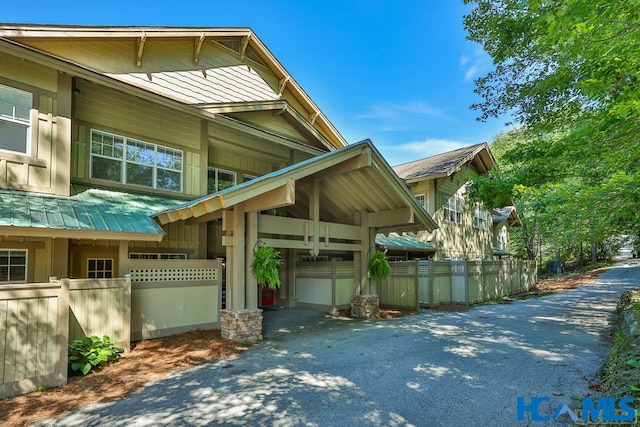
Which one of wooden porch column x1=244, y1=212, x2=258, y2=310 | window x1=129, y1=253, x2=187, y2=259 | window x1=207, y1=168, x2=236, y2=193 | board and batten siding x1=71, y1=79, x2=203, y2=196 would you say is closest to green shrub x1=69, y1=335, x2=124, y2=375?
wooden porch column x1=244, y1=212, x2=258, y2=310

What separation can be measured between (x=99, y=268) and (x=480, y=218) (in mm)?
21953

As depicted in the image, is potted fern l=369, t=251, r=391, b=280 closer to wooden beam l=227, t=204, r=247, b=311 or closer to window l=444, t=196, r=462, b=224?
wooden beam l=227, t=204, r=247, b=311

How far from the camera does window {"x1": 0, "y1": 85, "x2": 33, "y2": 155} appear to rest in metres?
7.33

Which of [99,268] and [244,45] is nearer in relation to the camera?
[99,268]

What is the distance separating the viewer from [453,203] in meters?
20.7

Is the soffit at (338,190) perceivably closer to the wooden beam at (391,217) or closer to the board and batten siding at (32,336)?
the wooden beam at (391,217)

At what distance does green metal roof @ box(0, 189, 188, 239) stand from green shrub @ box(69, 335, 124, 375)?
2039 millimetres

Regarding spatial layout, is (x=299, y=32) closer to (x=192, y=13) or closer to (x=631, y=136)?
(x=192, y=13)

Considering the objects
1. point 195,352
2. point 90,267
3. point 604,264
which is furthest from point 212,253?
point 604,264

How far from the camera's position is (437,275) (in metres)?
13.7

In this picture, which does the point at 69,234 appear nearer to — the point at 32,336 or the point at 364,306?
the point at 32,336

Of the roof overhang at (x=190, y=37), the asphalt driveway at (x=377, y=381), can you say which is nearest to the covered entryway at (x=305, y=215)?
the asphalt driveway at (x=377, y=381)

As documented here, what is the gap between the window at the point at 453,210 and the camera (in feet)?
65.6

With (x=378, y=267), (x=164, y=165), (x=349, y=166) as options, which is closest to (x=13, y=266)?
(x=164, y=165)
